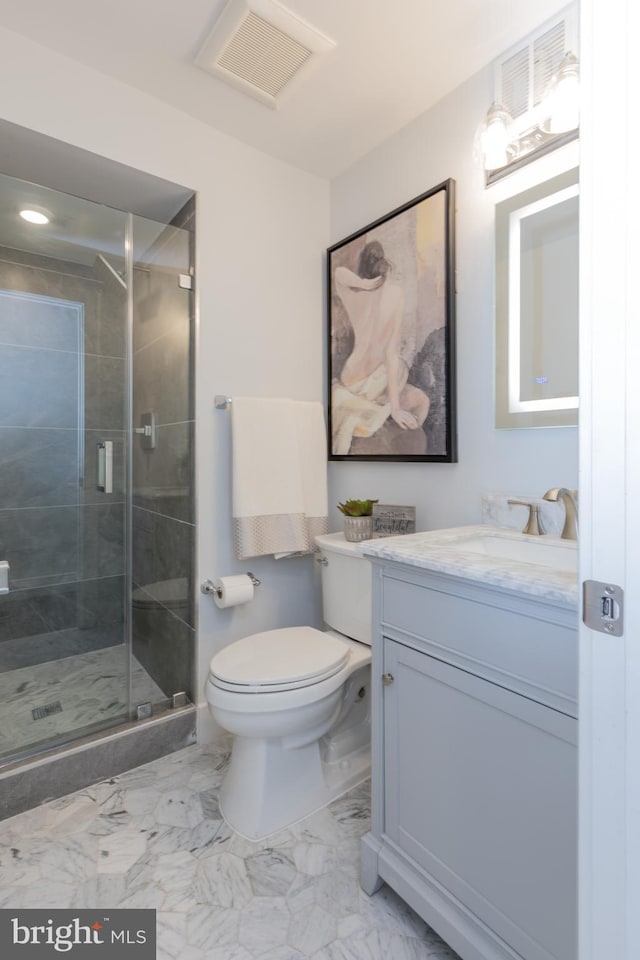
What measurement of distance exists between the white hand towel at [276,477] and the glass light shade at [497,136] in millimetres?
1106

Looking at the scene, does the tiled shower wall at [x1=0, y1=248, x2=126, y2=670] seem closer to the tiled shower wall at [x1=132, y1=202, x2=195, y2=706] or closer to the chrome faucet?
the tiled shower wall at [x1=132, y1=202, x2=195, y2=706]

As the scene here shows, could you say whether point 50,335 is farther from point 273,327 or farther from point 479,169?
point 479,169

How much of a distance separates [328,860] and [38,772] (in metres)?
0.96

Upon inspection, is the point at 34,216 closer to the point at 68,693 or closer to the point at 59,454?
the point at 59,454

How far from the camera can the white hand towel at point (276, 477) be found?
6.22 feet

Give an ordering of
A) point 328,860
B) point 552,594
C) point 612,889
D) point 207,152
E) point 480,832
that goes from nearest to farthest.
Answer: point 612,889 < point 552,594 < point 480,832 < point 328,860 < point 207,152

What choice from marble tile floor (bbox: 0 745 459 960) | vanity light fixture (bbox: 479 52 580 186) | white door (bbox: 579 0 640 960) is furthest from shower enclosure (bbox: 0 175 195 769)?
white door (bbox: 579 0 640 960)

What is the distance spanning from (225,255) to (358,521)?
1209 mm

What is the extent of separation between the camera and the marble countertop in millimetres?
817

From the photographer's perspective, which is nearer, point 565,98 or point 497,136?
point 565,98

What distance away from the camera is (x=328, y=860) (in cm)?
133

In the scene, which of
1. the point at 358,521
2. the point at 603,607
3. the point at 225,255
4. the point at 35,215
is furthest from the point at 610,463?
the point at 35,215

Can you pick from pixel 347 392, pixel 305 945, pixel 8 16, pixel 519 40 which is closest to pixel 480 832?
pixel 305 945

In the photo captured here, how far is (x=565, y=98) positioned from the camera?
1.32 m
